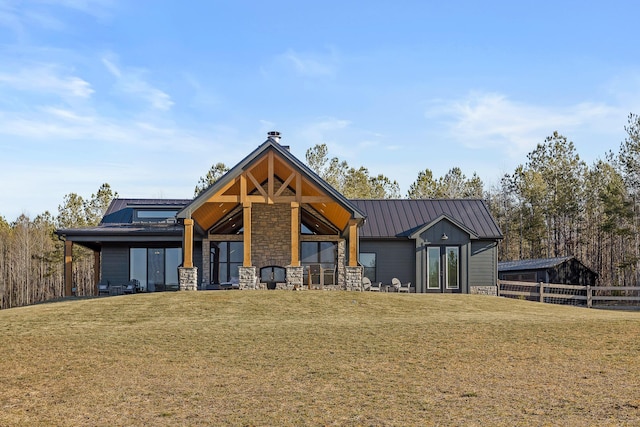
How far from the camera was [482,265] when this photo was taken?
94.9ft

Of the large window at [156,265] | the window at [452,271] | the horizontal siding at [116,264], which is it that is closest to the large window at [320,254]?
the window at [452,271]

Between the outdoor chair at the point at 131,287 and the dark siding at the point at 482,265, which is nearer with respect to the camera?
the outdoor chair at the point at 131,287

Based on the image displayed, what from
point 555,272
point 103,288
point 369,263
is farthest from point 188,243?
point 555,272

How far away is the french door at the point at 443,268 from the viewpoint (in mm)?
28656

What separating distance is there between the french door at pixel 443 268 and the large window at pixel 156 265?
10484 mm

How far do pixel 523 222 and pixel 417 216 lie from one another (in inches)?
927

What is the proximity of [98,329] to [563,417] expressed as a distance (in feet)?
35.0

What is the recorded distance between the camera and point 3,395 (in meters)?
10.8

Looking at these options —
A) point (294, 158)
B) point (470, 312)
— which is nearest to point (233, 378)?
point (470, 312)

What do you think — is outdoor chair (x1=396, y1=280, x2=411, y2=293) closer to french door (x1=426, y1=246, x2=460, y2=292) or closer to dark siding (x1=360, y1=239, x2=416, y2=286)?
dark siding (x1=360, y1=239, x2=416, y2=286)

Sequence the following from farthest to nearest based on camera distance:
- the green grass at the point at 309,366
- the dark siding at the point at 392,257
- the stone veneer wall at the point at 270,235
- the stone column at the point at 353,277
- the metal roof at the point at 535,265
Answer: the metal roof at the point at 535,265 < the dark siding at the point at 392,257 < the stone veneer wall at the point at 270,235 < the stone column at the point at 353,277 < the green grass at the point at 309,366

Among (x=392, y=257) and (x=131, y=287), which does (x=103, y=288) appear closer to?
(x=131, y=287)

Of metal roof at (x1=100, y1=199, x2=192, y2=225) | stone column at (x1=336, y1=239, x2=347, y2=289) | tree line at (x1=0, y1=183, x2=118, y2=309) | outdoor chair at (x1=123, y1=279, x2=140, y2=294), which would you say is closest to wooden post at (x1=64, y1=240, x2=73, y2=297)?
outdoor chair at (x1=123, y1=279, x2=140, y2=294)

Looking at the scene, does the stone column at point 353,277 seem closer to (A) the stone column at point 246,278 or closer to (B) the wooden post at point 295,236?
(B) the wooden post at point 295,236
